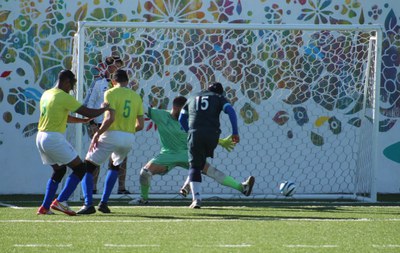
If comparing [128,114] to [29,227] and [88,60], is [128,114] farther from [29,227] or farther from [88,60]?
[88,60]

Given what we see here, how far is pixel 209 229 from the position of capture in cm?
1062

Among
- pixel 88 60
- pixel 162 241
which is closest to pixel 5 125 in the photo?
pixel 88 60

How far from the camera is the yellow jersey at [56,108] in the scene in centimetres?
1203

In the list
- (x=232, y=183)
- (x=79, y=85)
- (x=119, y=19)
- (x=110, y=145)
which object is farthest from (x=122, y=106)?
(x=119, y=19)

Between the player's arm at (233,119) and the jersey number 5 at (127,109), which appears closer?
the jersey number 5 at (127,109)

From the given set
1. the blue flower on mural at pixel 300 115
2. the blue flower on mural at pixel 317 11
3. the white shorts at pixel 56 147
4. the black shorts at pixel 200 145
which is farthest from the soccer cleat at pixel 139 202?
the blue flower on mural at pixel 317 11

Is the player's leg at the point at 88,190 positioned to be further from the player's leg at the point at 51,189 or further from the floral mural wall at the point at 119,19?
the floral mural wall at the point at 119,19

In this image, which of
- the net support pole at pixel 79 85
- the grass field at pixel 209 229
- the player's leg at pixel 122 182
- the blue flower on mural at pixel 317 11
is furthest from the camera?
the blue flower on mural at pixel 317 11

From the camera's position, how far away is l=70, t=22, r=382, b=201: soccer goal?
1612 cm

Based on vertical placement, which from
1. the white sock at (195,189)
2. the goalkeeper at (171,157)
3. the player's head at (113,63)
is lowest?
the white sock at (195,189)

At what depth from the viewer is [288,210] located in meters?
13.3

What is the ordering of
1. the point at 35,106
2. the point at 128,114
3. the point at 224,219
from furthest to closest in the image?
the point at 35,106
the point at 128,114
the point at 224,219

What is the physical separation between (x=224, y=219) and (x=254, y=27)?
13.3 ft

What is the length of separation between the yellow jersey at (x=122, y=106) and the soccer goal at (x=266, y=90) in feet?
11.0
